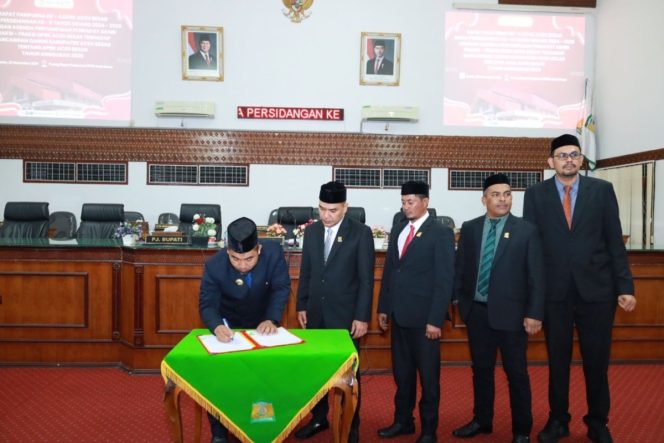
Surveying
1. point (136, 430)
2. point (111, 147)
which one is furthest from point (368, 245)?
point (111, 147)

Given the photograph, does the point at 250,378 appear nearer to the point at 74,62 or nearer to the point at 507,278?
the point at 507,278

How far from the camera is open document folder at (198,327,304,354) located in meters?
2.27

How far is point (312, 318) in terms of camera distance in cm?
314

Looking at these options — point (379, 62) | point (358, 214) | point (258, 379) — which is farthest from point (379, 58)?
point (258, 379)

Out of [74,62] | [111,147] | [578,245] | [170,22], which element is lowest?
[578,245]

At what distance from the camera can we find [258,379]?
2203 millimetres

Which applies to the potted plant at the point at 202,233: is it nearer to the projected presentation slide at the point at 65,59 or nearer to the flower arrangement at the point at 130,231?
the flower arrangement at the point at 130,231

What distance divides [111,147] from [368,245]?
6.89 m

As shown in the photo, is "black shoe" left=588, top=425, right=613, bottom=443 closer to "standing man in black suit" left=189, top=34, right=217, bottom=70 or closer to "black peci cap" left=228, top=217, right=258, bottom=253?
"black peci cap" left=228, top=217, right=258, bottom=253

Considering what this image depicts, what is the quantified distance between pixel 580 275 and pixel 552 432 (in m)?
0.97

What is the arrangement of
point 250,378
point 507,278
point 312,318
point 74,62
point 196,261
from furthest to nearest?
point 74,62 → point 196,261 → point 312,318 → point 507,278 → point 250,378

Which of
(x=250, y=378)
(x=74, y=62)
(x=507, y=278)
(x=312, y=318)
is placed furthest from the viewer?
(x=74, y=62)

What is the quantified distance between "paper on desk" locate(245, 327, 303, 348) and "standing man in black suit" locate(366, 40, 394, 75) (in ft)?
23.0

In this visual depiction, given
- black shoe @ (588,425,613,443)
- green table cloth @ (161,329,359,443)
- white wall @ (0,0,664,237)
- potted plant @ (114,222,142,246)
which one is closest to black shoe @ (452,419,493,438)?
black shoe @ (588,425,613,443)
